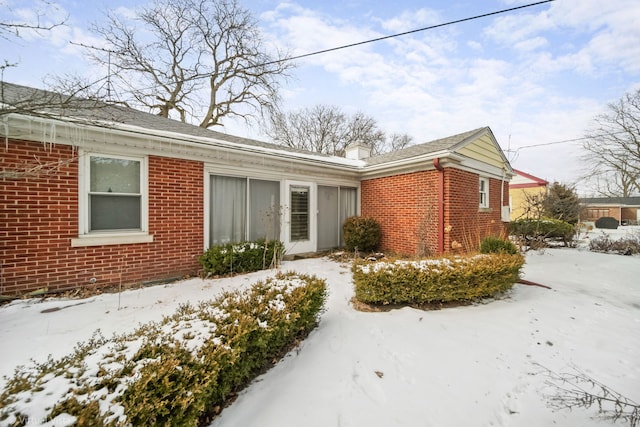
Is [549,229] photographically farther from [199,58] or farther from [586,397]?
[199,58]

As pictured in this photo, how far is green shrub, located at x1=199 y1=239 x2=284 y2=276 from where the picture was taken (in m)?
5.42

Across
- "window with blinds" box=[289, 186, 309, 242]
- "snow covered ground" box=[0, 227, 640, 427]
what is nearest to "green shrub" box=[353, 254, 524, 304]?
"snow covered ground" box=[0, 227, 640, 427]

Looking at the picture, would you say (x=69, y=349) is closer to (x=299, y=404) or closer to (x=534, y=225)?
(x=299, y=404)

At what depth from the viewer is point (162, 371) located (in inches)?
58.7

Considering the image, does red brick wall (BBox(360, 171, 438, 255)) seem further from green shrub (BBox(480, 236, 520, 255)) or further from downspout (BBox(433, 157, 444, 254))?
green shrub (BBox(480, 236, 520, 255))

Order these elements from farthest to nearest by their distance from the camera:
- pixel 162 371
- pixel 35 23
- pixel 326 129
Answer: pixel 326 129
pixel 35 23
pixel 162 371

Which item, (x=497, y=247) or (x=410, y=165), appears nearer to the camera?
(x=497, y=247)

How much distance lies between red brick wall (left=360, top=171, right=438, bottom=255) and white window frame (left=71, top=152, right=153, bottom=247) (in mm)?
6423

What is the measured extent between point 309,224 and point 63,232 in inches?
213

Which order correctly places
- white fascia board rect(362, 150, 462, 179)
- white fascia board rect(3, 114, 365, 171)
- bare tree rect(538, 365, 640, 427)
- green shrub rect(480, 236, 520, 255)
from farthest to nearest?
white fascia board rect(362, 150, 462, 179) < green shrub rect(480, 236, 520, 255) < white fascia board rect(3, 114, 365, 171) < bare tree rect(538, 365, 640, 427)

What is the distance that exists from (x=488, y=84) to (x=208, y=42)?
16473mm

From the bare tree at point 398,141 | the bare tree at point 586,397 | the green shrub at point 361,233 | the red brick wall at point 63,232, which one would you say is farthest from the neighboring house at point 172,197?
the bare tree at point 398,141

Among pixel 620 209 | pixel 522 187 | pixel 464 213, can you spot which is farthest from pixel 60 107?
pixel 620 209

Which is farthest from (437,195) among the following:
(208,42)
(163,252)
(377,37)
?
(208,42)
